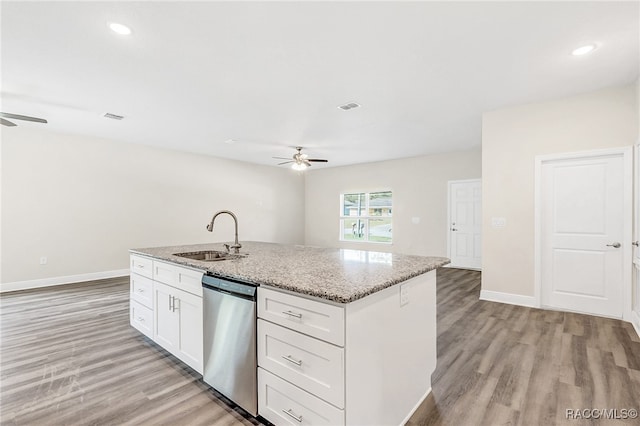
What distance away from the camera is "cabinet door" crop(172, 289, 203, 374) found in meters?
2.02

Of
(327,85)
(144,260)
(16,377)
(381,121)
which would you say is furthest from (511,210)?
(16,377)

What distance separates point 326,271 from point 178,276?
1225mm

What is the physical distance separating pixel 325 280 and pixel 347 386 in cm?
47

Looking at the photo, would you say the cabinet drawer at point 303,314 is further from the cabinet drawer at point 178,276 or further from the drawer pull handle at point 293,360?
the cabinet drawer at point 178,276

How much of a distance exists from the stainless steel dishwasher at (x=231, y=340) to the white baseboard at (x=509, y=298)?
3.53m

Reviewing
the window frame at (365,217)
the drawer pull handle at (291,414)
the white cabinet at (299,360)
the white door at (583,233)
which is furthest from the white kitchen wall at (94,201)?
the white door at (583,233)

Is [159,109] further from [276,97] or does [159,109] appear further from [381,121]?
[381,121]

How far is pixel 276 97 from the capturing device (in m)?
3.44

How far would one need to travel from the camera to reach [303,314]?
4.56ft

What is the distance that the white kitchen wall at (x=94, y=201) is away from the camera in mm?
4598

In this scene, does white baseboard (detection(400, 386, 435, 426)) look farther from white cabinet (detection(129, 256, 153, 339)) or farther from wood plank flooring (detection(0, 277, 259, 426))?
white cabinet (detection(129, 256, 153, 339))

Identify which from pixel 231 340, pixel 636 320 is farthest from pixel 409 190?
pixel 231 340

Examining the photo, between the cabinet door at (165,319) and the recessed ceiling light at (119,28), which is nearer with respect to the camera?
the recessed ceiling light at (119,28)

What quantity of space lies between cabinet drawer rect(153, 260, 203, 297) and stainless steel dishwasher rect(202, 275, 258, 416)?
0.45 ft
